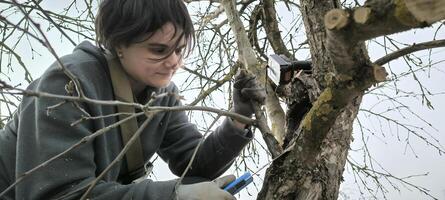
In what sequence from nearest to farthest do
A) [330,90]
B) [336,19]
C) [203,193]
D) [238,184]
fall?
[336,19], [330,90], [203,193], [238,184]

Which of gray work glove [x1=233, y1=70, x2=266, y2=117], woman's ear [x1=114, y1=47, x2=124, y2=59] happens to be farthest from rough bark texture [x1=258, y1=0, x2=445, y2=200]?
woman's ear [x1=114, y1=47, x2=124, y2=59]

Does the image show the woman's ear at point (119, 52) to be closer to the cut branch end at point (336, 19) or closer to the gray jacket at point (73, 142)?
the gray jacket at point (73, 142)

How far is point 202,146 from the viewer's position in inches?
74.6

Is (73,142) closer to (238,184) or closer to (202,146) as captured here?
(238,184)

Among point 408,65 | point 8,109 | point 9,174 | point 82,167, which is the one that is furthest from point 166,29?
point 408,65

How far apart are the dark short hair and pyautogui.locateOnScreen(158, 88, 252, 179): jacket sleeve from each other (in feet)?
1.48

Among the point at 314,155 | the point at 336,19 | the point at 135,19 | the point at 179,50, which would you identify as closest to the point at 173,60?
the point at 179,50

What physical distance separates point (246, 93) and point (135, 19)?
524 mm

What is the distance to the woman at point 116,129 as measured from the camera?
128 centimetres

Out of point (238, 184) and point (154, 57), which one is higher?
point (154, 57)

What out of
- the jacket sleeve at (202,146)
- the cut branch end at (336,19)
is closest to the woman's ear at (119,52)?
the jacket sleeve at (202,146)

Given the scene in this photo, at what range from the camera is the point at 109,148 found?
1521 mm

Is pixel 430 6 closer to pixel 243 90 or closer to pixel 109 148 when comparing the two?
pixel 243 90

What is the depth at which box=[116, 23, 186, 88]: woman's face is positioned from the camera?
1.53 meters
